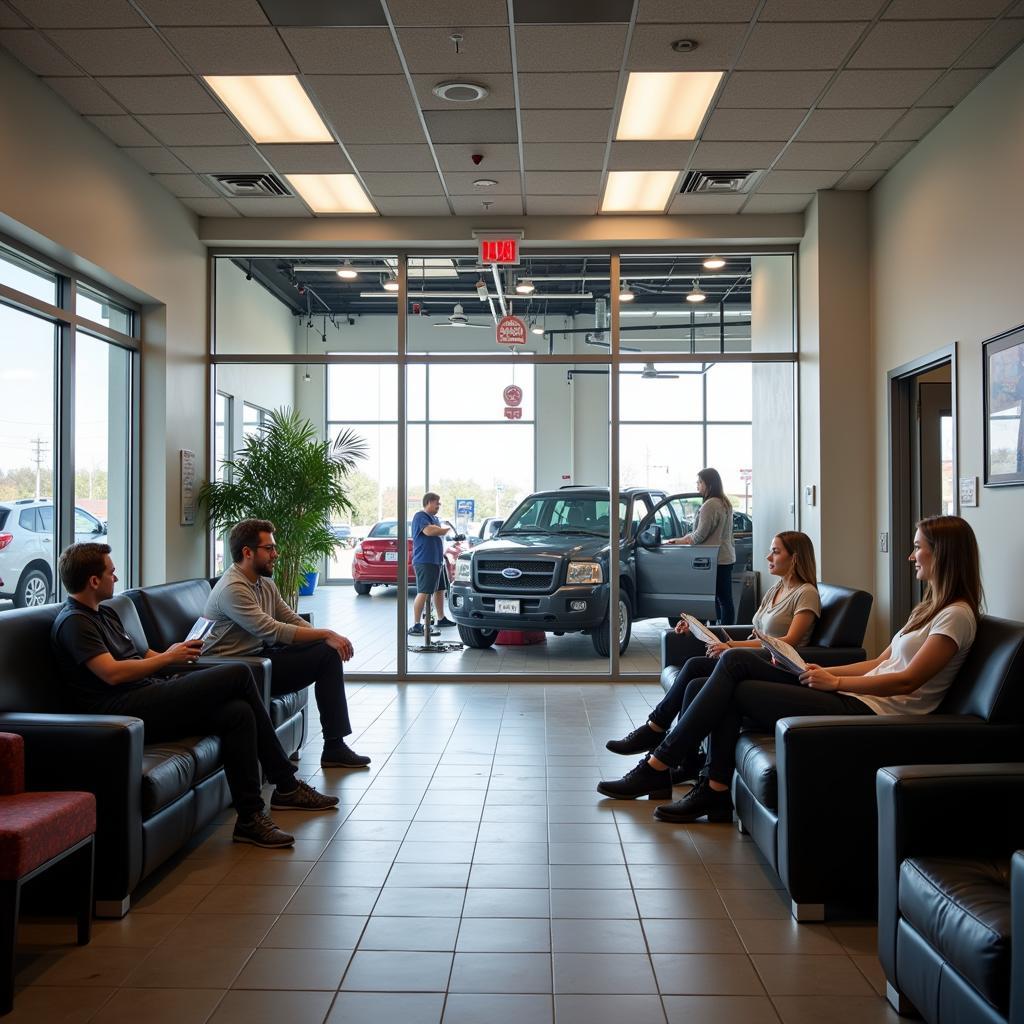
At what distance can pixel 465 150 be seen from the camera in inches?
238

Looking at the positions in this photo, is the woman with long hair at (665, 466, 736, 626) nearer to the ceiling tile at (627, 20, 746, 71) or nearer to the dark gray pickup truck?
the dark gray pickup truck

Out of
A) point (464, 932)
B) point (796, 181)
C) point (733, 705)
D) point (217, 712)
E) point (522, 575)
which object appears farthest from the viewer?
point (522, 575)

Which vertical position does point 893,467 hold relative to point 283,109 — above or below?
below

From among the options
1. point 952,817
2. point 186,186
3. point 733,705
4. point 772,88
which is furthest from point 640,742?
point 186,186

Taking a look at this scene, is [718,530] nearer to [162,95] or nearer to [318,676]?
[318,676]

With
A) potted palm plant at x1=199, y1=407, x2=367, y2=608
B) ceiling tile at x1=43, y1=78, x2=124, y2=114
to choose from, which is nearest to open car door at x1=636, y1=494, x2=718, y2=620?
potted palm plant at x1=199, y1=407, x2=367, y2=608

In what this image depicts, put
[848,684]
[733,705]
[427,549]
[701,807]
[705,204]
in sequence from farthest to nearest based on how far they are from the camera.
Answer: [427,549] < [705,204] < [701,807] < [733,705] < [848,684]

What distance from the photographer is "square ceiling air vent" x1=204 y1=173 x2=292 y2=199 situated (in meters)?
6.57

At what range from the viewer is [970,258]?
5.15 metres

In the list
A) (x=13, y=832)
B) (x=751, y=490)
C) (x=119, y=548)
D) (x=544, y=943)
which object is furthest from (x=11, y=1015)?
(x=751, y=490)

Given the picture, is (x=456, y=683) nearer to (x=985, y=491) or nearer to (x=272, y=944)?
(x=985, y=491)

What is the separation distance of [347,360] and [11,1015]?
5939 millimetres

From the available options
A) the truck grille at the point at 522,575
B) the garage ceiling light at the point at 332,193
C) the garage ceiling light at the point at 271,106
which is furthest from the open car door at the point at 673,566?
the garage ceiling light at the point at 271,106

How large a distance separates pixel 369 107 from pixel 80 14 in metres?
1.51
